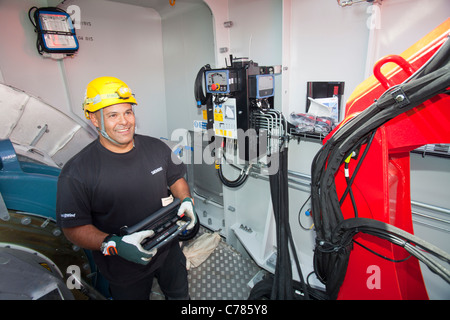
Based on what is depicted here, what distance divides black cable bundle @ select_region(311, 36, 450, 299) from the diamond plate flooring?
1.27 m

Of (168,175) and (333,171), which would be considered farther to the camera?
(168,175)

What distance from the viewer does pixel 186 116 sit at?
3492 mm

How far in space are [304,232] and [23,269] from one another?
2.40 m

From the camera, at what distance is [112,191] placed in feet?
5.36

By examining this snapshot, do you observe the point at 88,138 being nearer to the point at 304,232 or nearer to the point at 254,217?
the point at 254,217

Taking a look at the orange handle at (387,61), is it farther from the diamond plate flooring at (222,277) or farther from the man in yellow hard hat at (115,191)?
the diamond plate flooring at (222,277)

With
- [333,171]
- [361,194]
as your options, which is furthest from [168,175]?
[361,194]

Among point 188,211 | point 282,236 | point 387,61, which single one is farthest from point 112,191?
point 387,61

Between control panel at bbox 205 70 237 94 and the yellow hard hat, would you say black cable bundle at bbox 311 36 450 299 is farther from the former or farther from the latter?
the yellow hard hat

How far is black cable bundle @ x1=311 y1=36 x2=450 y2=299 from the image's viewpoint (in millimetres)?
882

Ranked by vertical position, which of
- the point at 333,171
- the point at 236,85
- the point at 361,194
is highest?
the point at 236,85

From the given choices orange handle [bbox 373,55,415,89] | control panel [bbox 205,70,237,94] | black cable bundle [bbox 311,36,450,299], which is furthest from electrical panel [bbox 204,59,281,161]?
orange handle [bbox 373,55,415,89]

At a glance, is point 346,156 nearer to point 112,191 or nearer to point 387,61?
point 387,61

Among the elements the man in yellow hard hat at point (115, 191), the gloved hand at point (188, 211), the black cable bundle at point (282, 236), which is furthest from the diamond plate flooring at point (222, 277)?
the gloved hand at point (188, 211)
